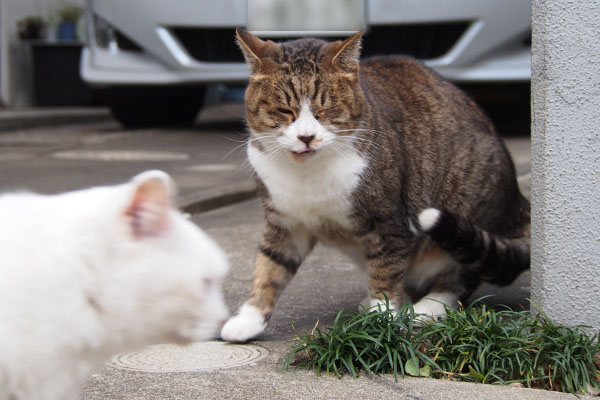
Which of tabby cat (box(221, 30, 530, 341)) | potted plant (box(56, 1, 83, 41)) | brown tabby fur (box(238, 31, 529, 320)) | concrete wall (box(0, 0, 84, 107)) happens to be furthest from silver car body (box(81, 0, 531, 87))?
potted plant (box(56, 1, 83, 41))

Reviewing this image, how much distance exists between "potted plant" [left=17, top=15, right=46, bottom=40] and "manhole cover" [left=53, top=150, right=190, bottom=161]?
5729 millimetres

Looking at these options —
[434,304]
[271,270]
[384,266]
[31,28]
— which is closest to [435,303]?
[434,304]

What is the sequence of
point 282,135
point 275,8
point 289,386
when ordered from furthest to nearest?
point 275,8, point 282,135, point 289,386

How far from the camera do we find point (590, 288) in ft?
8.49

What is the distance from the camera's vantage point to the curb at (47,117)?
968 cm

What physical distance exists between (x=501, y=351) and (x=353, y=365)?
0.45 meters

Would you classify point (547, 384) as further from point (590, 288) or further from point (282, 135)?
point (282, 135)

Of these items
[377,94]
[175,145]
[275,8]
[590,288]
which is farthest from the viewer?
[175,145]

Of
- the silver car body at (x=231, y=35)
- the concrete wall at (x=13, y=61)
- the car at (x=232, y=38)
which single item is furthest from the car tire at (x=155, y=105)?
the concrete wall at (x=13, y=61)

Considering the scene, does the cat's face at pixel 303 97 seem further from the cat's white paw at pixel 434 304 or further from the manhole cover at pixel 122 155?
the manhole cover at pixel 122 155

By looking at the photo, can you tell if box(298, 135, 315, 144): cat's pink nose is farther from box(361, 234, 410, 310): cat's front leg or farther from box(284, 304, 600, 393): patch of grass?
box(284, 304, 600, 393): patch of grass

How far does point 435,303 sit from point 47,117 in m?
8.16

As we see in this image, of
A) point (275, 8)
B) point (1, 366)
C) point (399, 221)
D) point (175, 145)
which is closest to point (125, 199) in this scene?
point (1, 366)

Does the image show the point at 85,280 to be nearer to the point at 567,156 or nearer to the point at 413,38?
the point at 567,156
